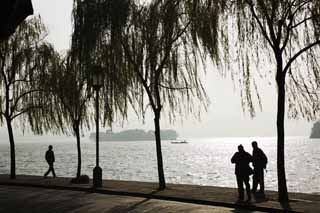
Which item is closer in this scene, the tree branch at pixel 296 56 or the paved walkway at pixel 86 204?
the paved walkway at pixel 86 204

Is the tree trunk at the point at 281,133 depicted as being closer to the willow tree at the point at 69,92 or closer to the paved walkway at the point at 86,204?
the paved walkway at the point at 86,204

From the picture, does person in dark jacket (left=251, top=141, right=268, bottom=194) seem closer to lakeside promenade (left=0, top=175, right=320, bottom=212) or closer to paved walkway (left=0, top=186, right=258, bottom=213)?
lakeside promenade (left=0, top=175, right=320, bottom=212)

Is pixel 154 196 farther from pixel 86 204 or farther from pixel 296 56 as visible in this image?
pixel 296 56

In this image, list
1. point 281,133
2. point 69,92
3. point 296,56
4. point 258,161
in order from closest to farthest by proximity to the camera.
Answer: point 296,56 → point 281,133 → point 258,161 → point 69,92

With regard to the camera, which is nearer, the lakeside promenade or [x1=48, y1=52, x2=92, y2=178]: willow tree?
the lakeside promenade

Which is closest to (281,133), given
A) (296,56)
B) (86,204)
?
(296,56)

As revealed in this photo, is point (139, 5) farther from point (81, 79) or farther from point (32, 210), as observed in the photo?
point (32, 210)

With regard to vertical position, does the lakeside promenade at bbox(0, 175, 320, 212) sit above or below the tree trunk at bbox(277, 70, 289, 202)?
below

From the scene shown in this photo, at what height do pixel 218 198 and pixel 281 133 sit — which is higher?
pixel 281 133

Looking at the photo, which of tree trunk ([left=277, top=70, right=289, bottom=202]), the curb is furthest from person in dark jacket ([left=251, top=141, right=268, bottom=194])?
the curb

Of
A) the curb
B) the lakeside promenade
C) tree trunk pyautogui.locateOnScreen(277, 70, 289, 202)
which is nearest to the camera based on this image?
the lakeside promenade

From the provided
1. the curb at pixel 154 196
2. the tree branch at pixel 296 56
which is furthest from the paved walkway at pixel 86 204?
the tree branch at pixel 296 56

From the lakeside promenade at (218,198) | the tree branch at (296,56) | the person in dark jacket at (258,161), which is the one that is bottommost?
the lakeside promenade at (218,198)

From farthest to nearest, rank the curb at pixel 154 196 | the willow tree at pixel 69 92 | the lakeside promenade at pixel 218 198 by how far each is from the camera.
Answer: the willow tree at pixel 69 92 < the curb at pixel 154 196 < the lakeside promenade at pixel 218 198
